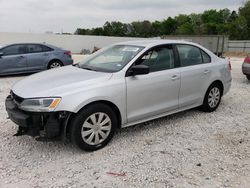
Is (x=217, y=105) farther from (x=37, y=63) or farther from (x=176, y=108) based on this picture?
(x=37, y=63)

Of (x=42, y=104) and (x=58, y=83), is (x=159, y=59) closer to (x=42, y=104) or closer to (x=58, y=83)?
(x=58, y=83)

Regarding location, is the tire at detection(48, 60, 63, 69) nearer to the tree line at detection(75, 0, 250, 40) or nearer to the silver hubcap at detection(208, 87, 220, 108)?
the silver hubcap at detection(208, 87, 220, 108)

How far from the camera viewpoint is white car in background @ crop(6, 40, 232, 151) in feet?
11.7

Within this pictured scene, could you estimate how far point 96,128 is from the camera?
383 centimetres

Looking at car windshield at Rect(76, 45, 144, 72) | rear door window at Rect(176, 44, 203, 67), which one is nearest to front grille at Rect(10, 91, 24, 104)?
car windshield at Rect(76, 45, 144, 72)

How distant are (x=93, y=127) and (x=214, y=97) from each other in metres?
2.99

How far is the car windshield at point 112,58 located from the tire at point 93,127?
74 centimetres

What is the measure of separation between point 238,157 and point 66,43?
31196 millimetres

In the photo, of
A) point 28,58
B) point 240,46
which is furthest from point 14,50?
point 240,46

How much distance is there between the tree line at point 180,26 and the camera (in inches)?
2571

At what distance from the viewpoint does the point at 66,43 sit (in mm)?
32938

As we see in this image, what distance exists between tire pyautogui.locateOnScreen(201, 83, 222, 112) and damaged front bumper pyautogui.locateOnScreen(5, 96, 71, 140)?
309 cm

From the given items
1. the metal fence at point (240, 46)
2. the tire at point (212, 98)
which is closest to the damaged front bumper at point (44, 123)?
the tire at point (212, 98)

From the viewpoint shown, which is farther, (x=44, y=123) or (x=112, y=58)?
(x=112, y=58)
